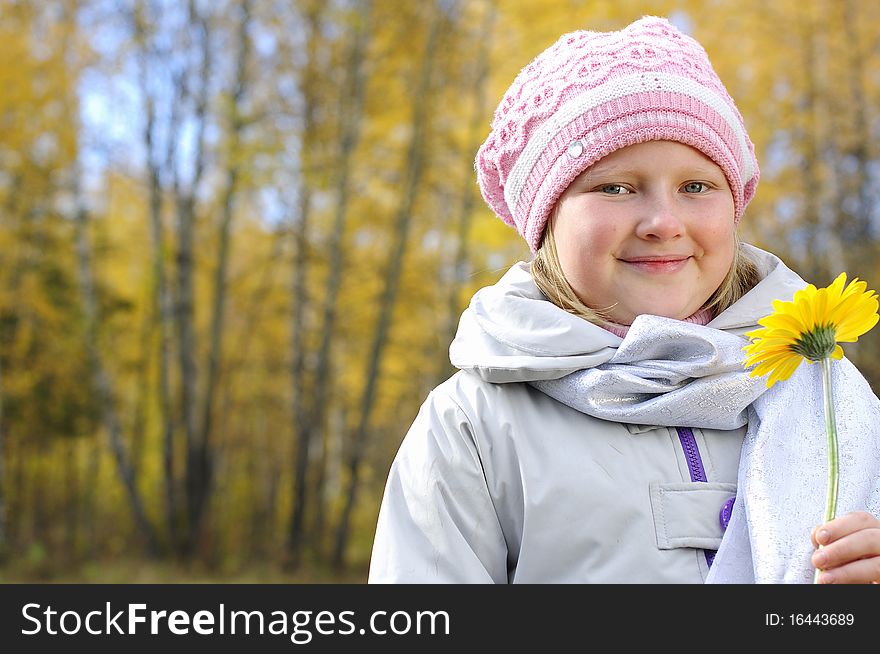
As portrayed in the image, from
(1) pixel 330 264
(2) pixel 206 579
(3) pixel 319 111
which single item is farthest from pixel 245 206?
(2) pixel 206 579

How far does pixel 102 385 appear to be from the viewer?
1207 centimetres

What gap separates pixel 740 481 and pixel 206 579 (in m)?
10.1

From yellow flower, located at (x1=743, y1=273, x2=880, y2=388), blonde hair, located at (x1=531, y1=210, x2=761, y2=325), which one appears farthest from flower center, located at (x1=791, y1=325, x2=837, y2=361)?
blonde hair, located at (x1=531, y1=210, x2=761, y2=325)

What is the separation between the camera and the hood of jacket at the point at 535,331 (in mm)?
1522

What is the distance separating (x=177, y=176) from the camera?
11.7 metres

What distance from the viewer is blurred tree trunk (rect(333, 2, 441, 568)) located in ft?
37.8

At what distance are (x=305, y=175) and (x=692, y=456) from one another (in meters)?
10.3

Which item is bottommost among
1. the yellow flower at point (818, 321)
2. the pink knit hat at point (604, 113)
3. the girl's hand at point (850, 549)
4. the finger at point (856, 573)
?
the finger at point (856, 573)

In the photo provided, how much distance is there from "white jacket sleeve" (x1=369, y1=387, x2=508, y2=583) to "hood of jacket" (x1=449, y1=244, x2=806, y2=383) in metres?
0.12

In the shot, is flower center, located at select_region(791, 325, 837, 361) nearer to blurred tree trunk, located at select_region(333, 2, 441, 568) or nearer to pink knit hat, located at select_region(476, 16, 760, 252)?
pink knit hat, located at select_region(476, 16, 760, 252)

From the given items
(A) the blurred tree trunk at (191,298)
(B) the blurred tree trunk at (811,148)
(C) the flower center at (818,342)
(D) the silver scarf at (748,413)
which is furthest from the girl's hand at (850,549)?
(B) the blurred tree trunk at (811,148)

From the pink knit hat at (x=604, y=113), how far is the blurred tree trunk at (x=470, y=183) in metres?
9.65

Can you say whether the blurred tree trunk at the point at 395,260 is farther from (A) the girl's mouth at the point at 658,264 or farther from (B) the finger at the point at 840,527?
(B) the finger at the point at 840,527

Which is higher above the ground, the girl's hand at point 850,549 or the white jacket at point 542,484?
the white jacket at point 542,484
